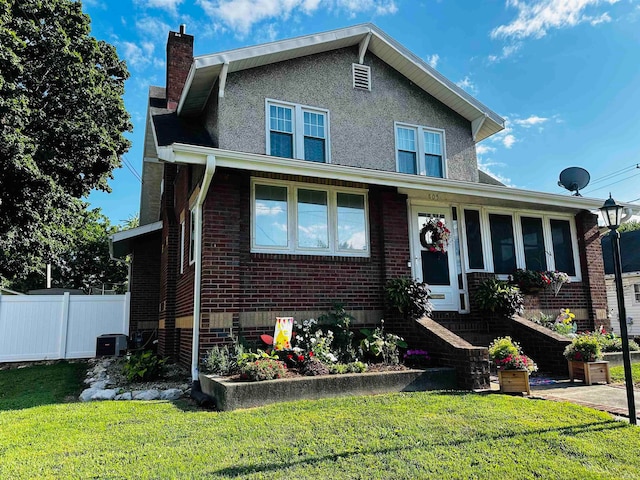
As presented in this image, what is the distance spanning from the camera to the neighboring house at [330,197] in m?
7.77

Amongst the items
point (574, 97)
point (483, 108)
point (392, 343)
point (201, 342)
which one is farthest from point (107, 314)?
point (574, 97)

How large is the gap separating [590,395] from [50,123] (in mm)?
16794

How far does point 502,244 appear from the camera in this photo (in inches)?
412

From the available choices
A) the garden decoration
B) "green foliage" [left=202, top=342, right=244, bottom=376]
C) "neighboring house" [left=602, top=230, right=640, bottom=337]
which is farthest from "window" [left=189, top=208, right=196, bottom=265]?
"neighboring house" [left=602, top=230, right=640, bottom=337]

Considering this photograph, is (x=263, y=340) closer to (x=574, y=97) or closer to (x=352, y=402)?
(x=352, y=402)

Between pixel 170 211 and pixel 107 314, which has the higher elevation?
pixel 170 211

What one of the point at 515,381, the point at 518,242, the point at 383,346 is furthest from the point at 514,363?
the point at 518,242

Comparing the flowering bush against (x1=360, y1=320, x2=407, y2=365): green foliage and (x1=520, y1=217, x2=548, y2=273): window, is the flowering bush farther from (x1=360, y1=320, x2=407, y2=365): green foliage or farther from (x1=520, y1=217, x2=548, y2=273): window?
(x1=520, y1=217, x2=548, y2=273): window

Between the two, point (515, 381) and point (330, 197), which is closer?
point (515, 381)

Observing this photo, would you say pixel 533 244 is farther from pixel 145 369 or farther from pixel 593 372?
pixel 145 369

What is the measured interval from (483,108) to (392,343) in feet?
23.1

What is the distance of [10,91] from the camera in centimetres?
1296

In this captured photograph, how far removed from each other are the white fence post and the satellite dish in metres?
15.0

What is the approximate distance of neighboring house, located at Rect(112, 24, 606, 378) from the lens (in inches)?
306
